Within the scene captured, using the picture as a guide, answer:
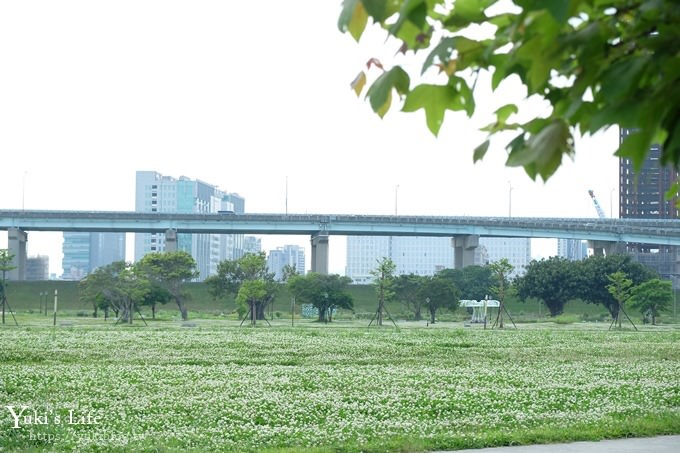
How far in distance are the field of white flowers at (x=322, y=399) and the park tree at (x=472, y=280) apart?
5746 cm

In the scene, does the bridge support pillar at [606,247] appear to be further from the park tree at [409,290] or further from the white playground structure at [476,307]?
the park tree at [409,290]

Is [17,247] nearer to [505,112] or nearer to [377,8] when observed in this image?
[505,112]

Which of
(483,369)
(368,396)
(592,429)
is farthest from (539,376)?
(592,429)

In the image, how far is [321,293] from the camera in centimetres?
6219

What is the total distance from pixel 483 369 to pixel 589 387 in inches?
152

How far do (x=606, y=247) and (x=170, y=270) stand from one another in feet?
185

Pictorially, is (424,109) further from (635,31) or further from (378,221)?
(378,221)

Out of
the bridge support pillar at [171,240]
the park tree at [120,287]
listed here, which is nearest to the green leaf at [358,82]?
the park tree at [120,287]

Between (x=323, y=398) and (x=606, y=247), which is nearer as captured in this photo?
(x=323, y=398)

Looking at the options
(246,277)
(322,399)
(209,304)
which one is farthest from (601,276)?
(322,399)

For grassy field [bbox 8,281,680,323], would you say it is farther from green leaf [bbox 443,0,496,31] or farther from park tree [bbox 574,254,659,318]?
green leaf [bbox 443,0,496,31]

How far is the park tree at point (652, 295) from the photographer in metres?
61.8

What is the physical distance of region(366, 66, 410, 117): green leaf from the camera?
93.4 inches

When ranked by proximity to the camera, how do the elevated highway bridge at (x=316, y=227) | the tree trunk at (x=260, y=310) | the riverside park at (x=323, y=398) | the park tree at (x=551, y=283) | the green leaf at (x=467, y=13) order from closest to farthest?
Result: the green leaf at (x=467, y=13) → the riverside park at (x=323, y=398) → the tree trunk at (x=260, y=310) → the park tree at (x=551, y=283) → the elevated highway bridge at (x=316, y=227)
